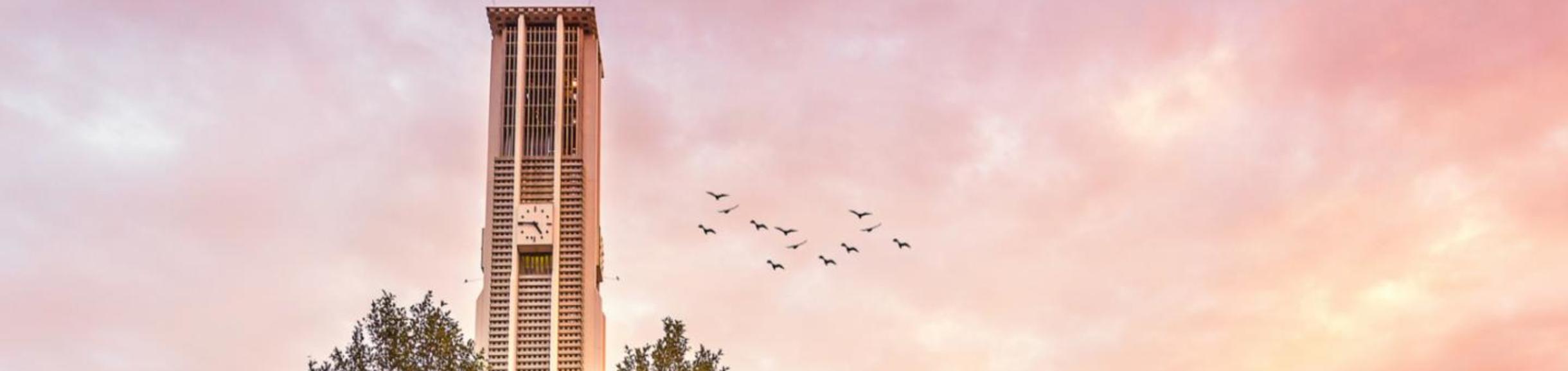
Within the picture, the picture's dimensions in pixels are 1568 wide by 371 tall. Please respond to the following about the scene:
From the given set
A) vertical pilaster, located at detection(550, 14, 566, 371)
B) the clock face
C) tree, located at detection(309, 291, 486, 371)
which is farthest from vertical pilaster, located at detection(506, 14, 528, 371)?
tree, located at detection(309, 291, 486, 371)

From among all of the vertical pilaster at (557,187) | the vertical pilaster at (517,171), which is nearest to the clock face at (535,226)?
the vertical pilaster at (517,171)

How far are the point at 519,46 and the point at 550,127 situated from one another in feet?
21.5

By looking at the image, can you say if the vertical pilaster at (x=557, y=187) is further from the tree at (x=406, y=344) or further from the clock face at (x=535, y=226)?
the tree at (x=406, y=344)

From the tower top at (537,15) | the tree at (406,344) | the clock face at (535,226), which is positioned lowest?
the tree at (406,344)

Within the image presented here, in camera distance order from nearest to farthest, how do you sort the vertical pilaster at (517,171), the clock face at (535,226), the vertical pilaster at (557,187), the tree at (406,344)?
the tree at (406,344), the vertical pilaster at (517,171), the vertical pilaster at (557,187), the clock face at (535,226)

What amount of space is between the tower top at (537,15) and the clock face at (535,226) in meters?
15.1

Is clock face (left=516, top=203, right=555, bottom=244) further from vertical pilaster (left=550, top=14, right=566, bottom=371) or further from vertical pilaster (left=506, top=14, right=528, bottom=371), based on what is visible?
vertical pilaster (left=550, top=14, right=566, bottom=371)

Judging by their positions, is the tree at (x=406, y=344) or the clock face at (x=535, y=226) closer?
the tree at (x=406, y=344)

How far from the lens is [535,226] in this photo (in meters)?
122

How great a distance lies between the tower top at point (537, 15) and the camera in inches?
5103

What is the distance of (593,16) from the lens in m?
132

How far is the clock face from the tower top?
15.1 metres

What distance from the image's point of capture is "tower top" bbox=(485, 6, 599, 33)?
425ft

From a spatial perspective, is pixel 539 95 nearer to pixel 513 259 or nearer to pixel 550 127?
pixel 550 127
